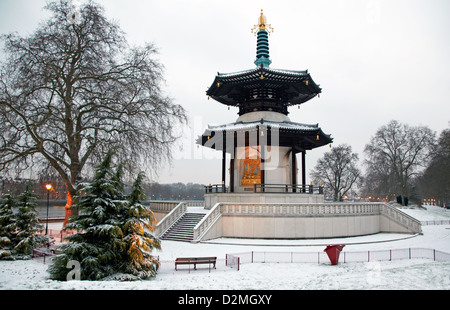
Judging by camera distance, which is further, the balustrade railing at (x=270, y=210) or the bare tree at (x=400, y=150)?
the bare tree at (x=400, y=150)

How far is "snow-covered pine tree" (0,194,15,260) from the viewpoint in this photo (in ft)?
53.0

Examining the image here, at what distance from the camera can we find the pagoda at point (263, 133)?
2933cm

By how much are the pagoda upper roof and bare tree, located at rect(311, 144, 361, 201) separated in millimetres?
31129

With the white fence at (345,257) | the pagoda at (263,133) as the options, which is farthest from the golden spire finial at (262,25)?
the white fence at (345,257)

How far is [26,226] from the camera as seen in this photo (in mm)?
17734

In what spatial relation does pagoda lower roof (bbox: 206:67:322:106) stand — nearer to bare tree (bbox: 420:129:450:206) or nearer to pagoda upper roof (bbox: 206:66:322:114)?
pagoda upper roof (bbox: 206:66:322:114)

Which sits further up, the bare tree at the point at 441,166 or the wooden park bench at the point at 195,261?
the bare tree at the point at 441,166

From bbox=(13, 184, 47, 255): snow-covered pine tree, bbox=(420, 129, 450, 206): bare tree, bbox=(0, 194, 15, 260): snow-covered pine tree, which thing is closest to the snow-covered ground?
bbox=(0, 194, 15, 260): snow-covered pine tree

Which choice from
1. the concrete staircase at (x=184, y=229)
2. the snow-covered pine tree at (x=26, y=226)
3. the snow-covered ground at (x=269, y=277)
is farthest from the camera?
the concrete staircase at (x=184, y=229)

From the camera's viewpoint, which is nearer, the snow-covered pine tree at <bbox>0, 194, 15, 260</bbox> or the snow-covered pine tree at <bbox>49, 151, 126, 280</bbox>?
the snow-covered pine tree at <bbox>49, 151, 126, 280</bbox>

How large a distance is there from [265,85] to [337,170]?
37.9 m

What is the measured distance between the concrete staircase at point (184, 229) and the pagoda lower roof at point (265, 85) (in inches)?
508

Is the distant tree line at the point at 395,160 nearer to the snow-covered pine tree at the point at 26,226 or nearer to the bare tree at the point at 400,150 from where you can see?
the bare tree at the point at 400,150
